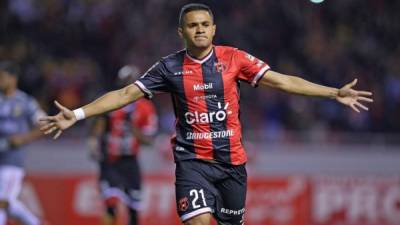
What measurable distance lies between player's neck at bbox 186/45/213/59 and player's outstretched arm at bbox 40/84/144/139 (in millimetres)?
512

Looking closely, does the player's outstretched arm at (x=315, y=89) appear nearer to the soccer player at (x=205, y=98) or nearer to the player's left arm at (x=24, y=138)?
the soccer player at (x=205, y=98)

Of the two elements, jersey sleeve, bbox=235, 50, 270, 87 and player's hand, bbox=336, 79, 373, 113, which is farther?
jersey sleeve, bbox=235, 50, 270, 87

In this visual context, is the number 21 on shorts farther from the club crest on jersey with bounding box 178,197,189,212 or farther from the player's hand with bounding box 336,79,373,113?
the player's hand with bounding box 336,79,373,113

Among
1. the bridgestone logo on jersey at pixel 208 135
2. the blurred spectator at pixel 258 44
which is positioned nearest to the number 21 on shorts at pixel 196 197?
the bridgestone logo on jersey at pixel 208 135

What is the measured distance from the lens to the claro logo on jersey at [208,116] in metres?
7.52

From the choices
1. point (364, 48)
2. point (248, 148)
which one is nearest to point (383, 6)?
point (364, 48)

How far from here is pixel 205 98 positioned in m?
7.50

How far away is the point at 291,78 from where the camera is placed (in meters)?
7.52

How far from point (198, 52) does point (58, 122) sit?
1.26 metres

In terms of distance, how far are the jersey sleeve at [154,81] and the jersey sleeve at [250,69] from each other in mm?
602

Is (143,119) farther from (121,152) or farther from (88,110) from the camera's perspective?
(88,110)

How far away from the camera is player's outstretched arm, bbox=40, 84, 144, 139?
23.1 feet

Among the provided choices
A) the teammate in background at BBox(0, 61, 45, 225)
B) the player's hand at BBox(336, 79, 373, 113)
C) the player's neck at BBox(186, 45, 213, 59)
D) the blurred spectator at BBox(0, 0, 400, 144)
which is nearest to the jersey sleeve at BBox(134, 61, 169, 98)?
the player's neck at BBox(186, 45, 213, 59)

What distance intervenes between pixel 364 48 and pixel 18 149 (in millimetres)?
8550
